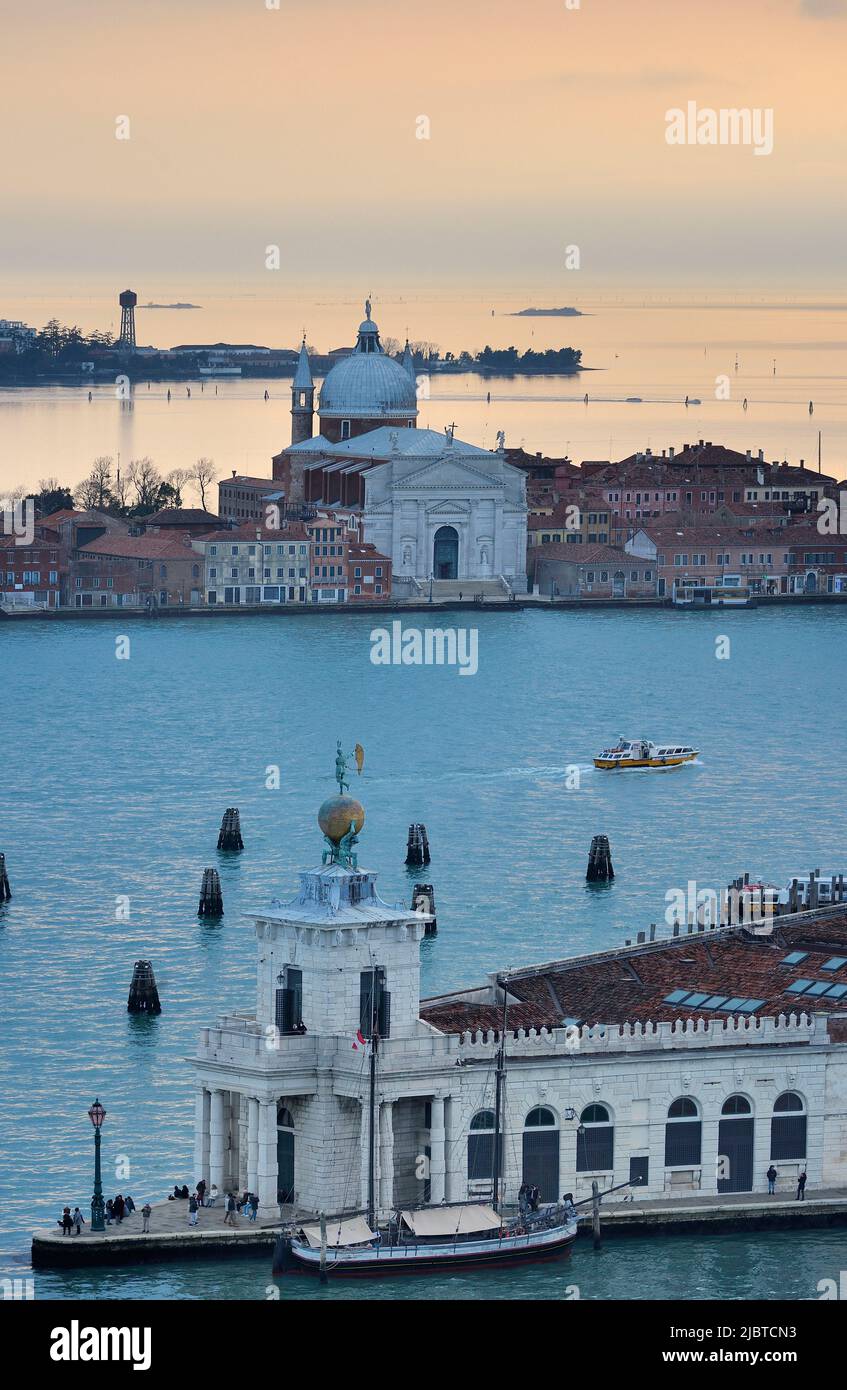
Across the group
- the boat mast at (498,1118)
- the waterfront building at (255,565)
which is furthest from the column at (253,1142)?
the waterfront building at (255,565)

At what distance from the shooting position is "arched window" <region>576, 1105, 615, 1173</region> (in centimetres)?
3684

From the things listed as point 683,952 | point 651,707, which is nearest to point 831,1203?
point 683,952

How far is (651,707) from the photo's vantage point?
338 feet

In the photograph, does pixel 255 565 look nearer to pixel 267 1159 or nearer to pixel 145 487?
pixel 145 487

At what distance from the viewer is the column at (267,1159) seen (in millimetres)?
35875

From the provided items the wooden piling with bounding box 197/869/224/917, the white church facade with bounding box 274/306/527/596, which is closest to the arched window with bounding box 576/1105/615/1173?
the wooden piling with bounding box 197/869/224/917

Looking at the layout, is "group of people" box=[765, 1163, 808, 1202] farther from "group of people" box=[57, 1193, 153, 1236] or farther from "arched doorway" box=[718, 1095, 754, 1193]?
"group of people" box=[57, 1193, 153, 1236]

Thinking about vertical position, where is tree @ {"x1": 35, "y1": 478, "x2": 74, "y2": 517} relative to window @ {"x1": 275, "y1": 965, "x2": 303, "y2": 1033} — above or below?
above

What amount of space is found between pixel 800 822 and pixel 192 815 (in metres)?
11.6

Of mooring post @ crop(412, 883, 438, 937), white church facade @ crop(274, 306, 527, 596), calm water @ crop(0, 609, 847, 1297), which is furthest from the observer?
white church facade @ crop(274, 306, 527, 596)

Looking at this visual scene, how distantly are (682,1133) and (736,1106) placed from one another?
63 cm

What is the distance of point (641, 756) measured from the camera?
85.6 meters

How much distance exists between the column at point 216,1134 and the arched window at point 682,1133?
4.22 meters

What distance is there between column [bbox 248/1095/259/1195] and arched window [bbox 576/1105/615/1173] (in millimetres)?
3047
